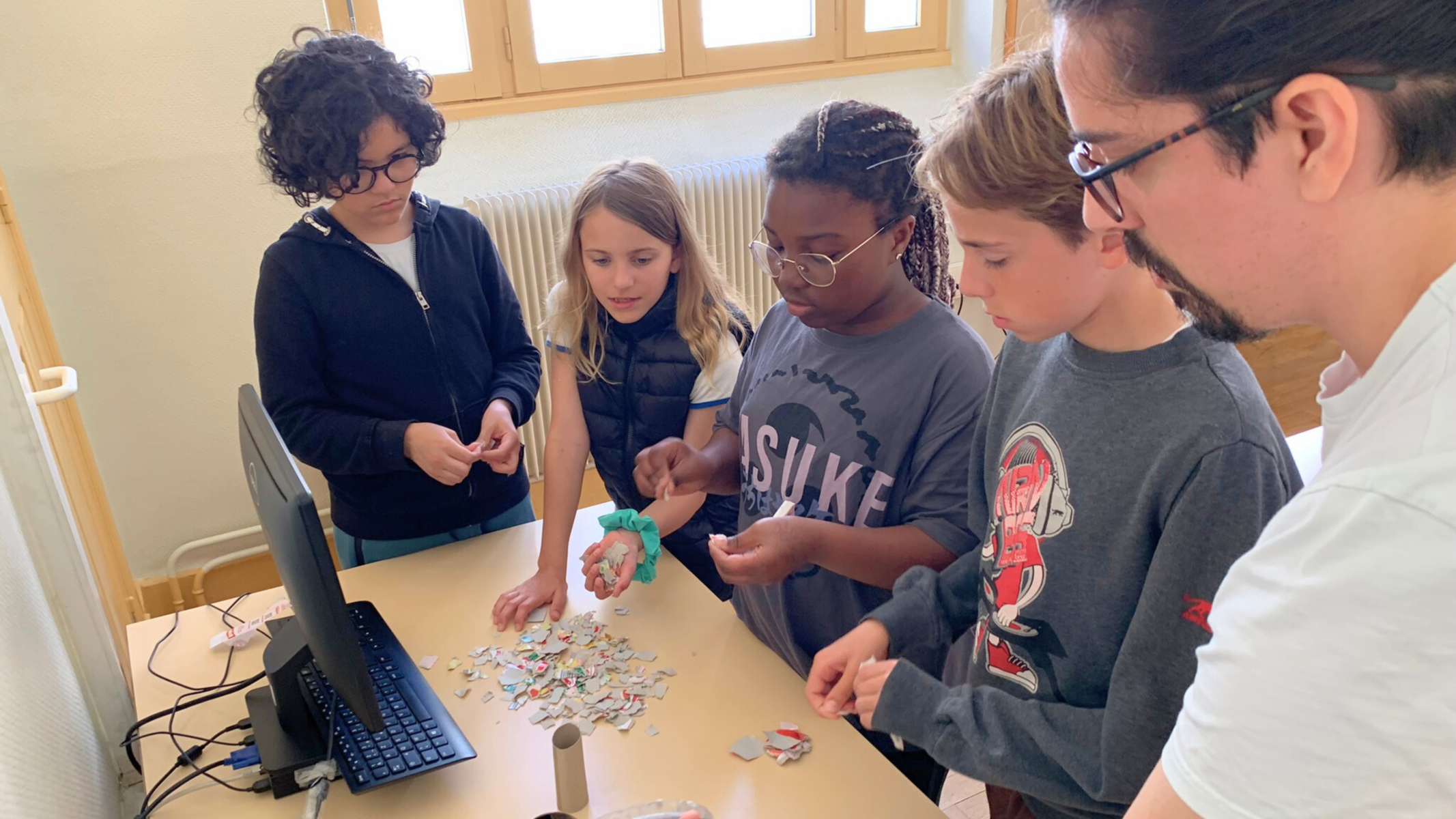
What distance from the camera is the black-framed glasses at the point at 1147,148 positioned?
21.9 inches

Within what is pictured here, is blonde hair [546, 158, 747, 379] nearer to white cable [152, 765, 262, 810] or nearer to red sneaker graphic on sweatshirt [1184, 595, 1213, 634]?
white cable [152, 765, 262, 810]

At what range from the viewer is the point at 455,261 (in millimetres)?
1915

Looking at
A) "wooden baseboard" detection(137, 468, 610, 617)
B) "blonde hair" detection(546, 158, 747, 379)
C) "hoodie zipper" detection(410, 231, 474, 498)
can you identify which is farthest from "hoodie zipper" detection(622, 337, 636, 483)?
"wooden baseboard" detection(137, 468, 610, 617)

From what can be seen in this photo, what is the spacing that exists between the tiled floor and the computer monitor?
1.56 meters

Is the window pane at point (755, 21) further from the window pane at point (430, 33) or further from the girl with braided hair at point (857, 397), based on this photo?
the girl with braided hair at point (857, 397)

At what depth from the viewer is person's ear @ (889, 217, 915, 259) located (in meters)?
1.38

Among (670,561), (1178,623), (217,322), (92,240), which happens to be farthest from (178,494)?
(1178,623)

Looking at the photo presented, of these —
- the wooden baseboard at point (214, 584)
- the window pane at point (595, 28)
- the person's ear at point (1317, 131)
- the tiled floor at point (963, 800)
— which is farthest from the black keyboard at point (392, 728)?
the window pane at point (595, 28)

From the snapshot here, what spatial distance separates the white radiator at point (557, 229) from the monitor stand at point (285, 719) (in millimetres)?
1597

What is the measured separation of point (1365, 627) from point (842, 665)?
720mm

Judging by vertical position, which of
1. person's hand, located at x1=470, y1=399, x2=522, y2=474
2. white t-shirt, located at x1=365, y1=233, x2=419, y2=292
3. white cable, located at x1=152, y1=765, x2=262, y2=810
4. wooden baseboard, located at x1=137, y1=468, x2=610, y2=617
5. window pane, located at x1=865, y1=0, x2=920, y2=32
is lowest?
wooden baseboard, located at x1=137, y1=468, x2=610, y2=617

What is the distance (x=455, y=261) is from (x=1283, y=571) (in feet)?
5.47

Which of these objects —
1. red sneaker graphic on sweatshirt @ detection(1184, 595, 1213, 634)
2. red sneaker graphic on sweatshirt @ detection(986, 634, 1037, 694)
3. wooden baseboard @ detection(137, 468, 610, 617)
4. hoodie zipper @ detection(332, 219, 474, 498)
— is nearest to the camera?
red sneaker graphic on sweatshirt @ detection(1184, 595, 1213, 634)

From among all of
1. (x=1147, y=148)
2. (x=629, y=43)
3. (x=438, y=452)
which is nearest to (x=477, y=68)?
(x=629, y=43)
